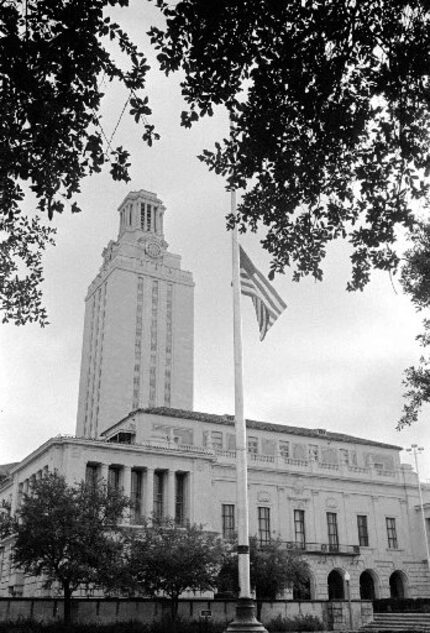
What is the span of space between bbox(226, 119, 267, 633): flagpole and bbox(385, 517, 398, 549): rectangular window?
46.1 metres

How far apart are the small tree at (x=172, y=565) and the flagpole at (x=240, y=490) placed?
1640cm

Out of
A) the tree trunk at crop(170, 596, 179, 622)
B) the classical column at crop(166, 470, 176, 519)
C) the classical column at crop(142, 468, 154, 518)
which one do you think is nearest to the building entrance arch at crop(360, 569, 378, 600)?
the classical column at crop(166, 470, 176, 519)

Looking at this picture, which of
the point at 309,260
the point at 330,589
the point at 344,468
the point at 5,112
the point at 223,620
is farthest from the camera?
the point at 344,468

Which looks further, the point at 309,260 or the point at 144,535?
the point at 144,535

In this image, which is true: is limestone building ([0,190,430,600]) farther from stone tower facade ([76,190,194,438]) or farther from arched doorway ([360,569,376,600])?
stone tower facade ([76,190,194,438])

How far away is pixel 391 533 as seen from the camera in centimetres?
6688

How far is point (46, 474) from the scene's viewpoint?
4428 cm

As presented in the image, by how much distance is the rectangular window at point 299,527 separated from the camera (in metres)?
61.5

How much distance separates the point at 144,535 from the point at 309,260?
37.2m

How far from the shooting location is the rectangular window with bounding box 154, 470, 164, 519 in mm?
54844

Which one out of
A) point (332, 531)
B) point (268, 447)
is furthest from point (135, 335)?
point (332, 531)

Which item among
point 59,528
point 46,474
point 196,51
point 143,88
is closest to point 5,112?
point 143,88

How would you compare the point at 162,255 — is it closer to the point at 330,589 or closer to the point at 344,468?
the point at 344,468

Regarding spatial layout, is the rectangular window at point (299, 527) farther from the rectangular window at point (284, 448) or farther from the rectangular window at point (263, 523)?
the rectangular window at point (284, 448)
